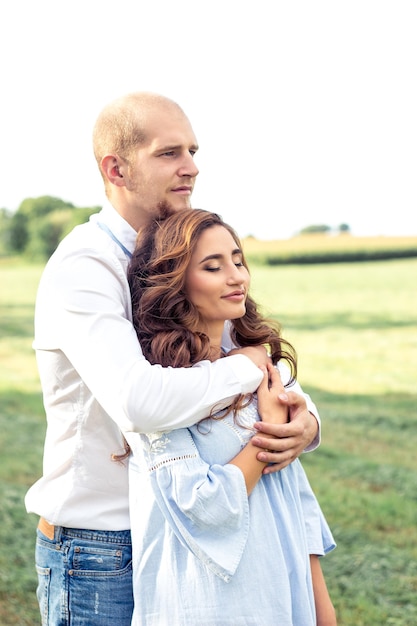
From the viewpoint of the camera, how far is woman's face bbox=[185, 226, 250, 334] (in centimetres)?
199

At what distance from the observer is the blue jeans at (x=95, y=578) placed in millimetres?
2004

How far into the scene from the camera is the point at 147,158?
2205 millimetres

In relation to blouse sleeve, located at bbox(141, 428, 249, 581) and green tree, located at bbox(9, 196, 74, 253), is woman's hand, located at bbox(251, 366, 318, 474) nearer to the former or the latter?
blouse sleeve, located at bbox(141, 428, 249, 581)

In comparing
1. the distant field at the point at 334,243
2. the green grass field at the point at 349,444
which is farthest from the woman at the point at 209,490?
the distant field at the point at 334,243

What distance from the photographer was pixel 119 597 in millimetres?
2016

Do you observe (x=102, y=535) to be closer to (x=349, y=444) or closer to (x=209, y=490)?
(x=209, y=490)

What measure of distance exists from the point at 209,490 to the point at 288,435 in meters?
0.24

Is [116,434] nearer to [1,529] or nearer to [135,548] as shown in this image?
[135,548]

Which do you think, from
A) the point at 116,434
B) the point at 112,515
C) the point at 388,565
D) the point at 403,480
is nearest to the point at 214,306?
the point at 116,434

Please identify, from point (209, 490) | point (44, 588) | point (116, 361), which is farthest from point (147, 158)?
point (44, 588)

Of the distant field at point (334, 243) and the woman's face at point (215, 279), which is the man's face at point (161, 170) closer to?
the woman's face at point (215, 279)

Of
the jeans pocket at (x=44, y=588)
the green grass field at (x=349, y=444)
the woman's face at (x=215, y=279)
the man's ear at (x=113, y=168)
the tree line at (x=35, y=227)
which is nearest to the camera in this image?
the woman's face at (x=215, y=279)

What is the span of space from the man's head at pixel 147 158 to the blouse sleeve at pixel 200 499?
2.12 feet

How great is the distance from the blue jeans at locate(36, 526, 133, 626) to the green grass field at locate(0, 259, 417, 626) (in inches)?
33.9
